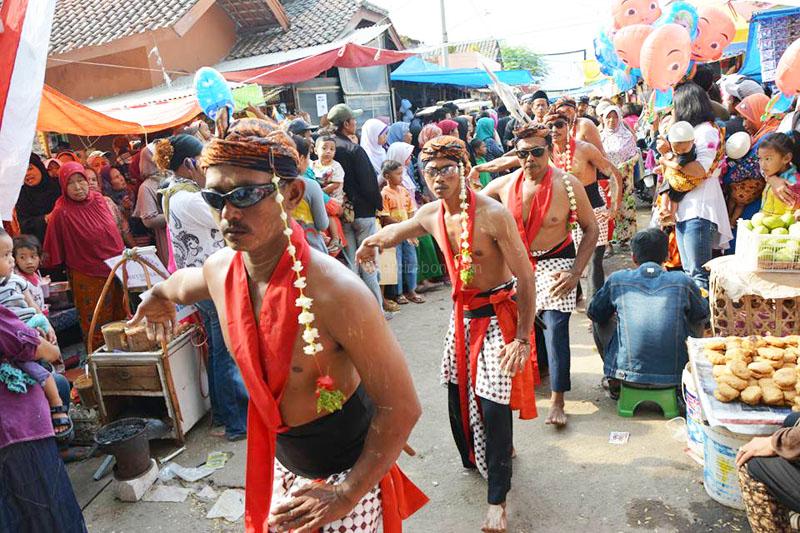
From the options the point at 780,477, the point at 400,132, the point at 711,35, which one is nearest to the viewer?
the point at 780,477

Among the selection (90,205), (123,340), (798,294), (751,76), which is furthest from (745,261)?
(751,76)

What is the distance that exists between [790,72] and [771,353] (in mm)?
3238

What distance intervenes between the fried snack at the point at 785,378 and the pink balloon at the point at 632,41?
4.92 metres

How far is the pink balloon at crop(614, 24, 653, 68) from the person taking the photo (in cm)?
691

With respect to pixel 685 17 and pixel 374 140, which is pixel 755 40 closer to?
pixel 685 17

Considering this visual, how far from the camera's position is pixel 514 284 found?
3398mm

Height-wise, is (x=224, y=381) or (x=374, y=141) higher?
(x=374, y=141)

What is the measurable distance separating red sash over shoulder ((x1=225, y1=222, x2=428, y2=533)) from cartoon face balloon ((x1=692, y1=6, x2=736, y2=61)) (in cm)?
671

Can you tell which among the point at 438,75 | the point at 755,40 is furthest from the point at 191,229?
the point at 438,75

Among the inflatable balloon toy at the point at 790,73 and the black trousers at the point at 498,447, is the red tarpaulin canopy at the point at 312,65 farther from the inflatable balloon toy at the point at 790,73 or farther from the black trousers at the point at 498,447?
the black trousers at the point at 498,447

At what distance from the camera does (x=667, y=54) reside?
589 centimetres

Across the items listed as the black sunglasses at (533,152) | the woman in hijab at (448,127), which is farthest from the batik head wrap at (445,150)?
the woman in hijab at (448,127)

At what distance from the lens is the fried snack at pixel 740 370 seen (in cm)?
301

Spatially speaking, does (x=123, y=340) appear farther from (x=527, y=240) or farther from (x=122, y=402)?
(x=527, y=240)
